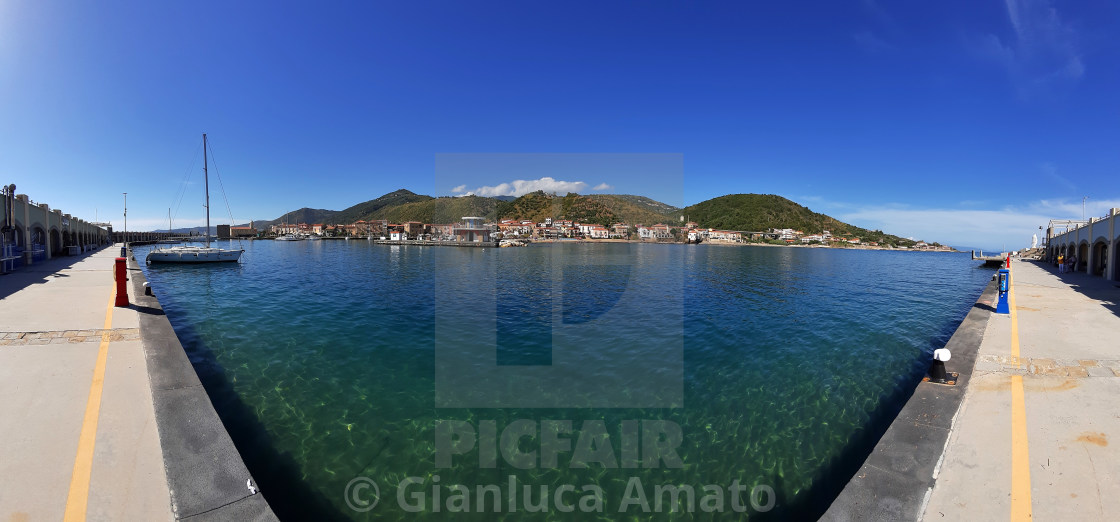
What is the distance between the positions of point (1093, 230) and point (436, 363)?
31.7 metres

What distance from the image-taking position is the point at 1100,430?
438 cm

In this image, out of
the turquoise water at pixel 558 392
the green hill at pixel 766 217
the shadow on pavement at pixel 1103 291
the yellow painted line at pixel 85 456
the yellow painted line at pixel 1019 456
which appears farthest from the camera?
the green hill at pixel 766 217

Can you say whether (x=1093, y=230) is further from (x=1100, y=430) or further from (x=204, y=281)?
(x=204, y=281)

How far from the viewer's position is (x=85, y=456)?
362 centimetres

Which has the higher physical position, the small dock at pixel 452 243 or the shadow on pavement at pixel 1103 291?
the small dock at pixel 452 243

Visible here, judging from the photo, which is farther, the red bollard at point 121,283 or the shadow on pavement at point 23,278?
the shadow on pavement at point 23,278

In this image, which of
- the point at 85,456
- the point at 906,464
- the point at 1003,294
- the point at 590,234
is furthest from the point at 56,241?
the point at 590,234

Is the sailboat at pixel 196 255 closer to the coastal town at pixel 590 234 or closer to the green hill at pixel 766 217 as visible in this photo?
the coastal town at pixel 590 234

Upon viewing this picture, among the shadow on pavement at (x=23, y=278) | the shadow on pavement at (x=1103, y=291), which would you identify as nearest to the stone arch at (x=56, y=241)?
the shadow on pavement at (x=23, y=278)

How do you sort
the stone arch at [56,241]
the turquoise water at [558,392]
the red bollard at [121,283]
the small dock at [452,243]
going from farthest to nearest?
1. the small dock at [452,243]
2. the stone arch at [56,241]
3. the red bollard at [121,283]
4. the turquoise water at [558,392]

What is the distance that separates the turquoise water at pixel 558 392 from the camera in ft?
14.5

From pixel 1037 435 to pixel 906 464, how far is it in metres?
1.84

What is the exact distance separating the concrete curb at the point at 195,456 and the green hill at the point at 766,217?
13280 cm

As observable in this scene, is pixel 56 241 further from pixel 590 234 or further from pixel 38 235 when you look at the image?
pixel 590 234
